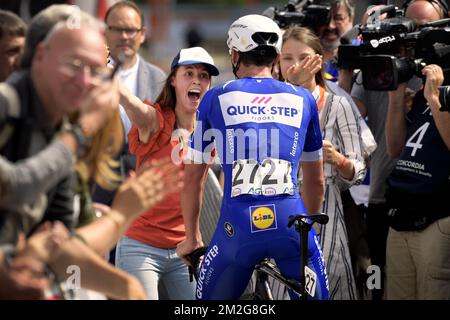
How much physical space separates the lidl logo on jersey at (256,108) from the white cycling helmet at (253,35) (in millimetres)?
286

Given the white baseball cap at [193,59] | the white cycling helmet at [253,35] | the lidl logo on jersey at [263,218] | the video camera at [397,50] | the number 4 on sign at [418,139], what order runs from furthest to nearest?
the number 4 on sign at [418,139] → the video camera at [397,50] → the white baseball cap at [193,59] → the white cycling helmet at [253,35] → the lidl logo on jersey at [263,218]

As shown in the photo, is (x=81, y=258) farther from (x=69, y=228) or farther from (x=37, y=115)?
(x=37, y=115)

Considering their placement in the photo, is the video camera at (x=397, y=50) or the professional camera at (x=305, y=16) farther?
the professional camera at (x=305, y=16)

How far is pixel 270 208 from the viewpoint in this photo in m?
4.74

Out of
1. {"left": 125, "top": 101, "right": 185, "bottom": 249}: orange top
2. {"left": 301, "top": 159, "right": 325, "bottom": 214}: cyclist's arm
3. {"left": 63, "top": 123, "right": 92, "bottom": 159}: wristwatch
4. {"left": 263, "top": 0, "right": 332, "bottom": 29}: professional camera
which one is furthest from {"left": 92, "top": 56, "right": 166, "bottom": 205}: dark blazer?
{"left": 63, "top": 123, "right": 92, "bottom": 159}: wristwatch

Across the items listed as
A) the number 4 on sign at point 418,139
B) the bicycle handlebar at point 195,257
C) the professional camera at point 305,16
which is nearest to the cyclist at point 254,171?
the bicycle handlebar at point 195,257

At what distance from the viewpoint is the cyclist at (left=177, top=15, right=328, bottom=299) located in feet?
15.5

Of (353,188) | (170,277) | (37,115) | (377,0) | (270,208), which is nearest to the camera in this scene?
(37,115)

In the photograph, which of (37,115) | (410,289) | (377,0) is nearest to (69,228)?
(37,115)

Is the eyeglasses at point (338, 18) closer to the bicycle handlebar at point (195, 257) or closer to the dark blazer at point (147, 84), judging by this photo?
the dark blazer at point (147, 84)

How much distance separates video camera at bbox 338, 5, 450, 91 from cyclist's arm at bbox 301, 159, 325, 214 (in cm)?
93

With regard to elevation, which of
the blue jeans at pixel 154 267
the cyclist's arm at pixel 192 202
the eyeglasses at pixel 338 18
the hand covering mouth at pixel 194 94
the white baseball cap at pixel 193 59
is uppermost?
the white baseball cap at pixel 193 59

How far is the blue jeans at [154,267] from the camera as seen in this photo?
5285 millimetres

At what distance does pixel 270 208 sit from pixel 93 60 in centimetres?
171
